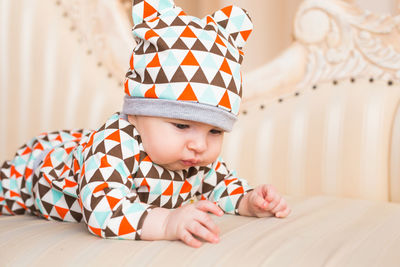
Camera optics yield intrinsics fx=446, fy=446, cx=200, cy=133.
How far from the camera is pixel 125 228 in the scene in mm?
752

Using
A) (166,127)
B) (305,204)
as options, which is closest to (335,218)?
(305,204)

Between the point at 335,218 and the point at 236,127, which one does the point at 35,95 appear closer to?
the point at 236,127

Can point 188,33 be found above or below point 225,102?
above

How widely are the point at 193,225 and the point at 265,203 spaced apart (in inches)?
8.7

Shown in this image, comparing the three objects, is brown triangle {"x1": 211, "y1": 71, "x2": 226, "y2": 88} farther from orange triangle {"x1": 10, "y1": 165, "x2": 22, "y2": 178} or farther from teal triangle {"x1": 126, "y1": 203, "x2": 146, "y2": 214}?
orange triangle {"x1": 10, "y1": 165, "x2": 22, "y2": 178}

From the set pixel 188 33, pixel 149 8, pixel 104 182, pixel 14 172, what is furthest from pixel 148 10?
pixel 14 172

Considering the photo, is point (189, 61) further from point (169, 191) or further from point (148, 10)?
point (169, 191)

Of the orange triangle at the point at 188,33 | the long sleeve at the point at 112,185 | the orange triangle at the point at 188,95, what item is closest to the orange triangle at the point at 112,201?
the long sleeve at the point at 112,185

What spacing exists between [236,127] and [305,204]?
48cm

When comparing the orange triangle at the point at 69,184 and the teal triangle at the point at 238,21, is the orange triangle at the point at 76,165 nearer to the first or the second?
the orange triangle at the point at 69,184

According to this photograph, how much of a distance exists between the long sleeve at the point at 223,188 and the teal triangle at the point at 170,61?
1.07ft

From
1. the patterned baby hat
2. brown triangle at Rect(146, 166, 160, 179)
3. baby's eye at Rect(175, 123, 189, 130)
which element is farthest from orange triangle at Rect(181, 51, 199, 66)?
brown triangle at Rect(146, 166, 160, 179)

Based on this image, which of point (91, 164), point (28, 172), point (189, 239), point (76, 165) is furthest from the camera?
point (28, 172)

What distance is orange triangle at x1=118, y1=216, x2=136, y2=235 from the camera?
751 millimetres
